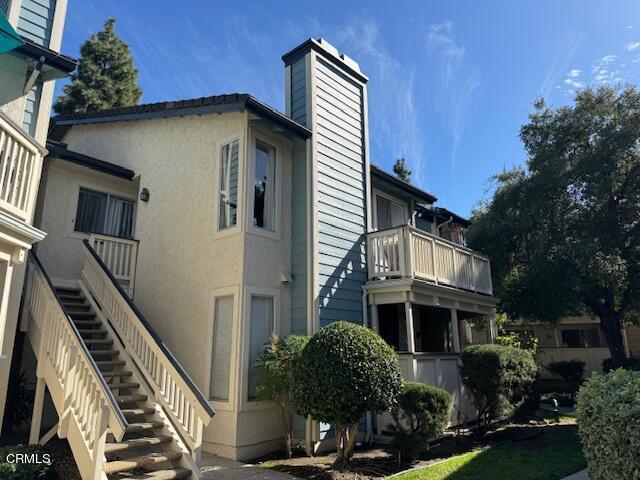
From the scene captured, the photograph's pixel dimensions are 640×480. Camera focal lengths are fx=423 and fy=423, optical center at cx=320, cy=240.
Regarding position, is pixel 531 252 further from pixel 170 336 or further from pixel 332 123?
pixel 170 336

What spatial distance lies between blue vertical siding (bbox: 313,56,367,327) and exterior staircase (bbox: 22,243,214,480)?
3376mm

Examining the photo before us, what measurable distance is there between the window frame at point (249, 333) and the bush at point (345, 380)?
134 centimetres

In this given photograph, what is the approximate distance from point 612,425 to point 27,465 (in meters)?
6.72

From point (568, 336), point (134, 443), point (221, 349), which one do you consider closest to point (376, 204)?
point (221, 349)

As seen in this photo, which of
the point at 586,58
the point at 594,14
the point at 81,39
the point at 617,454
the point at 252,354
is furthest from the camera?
the point at 81,39

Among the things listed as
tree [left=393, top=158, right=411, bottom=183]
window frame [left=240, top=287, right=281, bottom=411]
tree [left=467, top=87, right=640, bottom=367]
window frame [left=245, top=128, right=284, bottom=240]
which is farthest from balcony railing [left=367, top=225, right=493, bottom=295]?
tree [left=393, top=158, right=411, bottom=183]

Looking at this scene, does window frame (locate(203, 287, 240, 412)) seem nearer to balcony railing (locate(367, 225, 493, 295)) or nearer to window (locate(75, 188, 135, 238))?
balcony railing (locate(367, 225, 493, 295))

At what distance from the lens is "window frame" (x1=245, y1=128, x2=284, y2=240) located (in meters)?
8.73

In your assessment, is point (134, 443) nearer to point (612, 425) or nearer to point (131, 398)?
point (131, 398)

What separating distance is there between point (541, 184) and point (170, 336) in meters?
12.4

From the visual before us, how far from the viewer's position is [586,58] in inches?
484

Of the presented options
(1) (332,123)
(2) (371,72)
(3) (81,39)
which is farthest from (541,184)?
(3) (81,39)

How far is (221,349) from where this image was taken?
8312 mm

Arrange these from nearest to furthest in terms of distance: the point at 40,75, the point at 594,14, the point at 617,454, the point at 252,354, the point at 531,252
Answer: the point at 617,454 → the point at 40,75 → the point at 252,354 → the point at 594,14 → the point at 531,252
